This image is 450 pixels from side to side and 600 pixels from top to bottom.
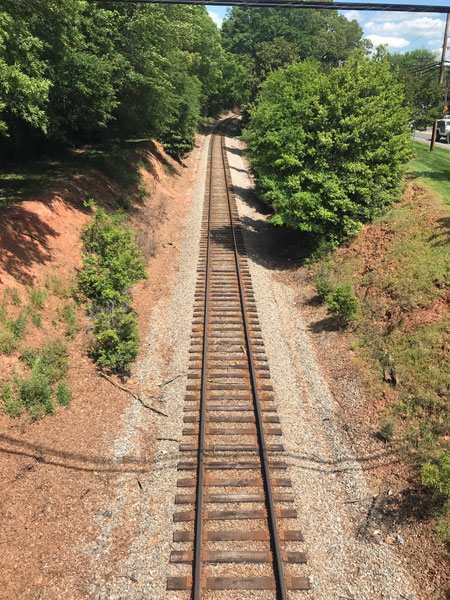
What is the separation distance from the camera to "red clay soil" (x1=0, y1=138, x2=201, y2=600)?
269 inches

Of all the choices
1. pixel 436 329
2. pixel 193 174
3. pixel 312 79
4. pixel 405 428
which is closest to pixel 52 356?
pixel 405 428

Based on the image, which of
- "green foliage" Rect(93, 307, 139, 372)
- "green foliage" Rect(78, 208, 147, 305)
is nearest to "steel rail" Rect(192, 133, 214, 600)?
"green foliage" Rect(93, 307, 139, 372)

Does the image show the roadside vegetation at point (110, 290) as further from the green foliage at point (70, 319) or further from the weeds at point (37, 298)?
the weeds at point (37, 298)

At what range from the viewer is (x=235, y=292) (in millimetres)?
16266

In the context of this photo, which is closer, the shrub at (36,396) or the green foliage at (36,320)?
the shrub at (36,396)

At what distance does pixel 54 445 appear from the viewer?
356 inches

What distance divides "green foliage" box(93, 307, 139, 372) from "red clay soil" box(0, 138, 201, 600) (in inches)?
19.2

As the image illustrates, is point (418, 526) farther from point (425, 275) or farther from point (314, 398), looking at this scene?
point (425, 275)

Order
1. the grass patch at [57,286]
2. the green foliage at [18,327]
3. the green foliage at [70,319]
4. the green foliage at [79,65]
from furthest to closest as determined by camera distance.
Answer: the grass patch at [57,286]
the green foliage at [70,319]
the green foliage at [79,65]
the green foliage at [18,327]

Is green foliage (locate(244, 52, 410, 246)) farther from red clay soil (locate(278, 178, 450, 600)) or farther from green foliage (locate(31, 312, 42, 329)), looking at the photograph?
green foliage (locate(31, 312, 42, 329))

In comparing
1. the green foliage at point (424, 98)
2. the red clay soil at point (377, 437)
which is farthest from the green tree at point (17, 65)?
the green foliage at point (424, 98)

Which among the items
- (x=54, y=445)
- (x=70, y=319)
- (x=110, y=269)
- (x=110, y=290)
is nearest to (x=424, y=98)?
(x=110, y=269)

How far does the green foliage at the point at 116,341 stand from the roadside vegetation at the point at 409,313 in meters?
7.11

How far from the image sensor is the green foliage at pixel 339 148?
1662 cm
